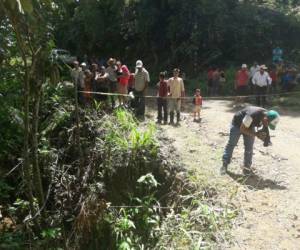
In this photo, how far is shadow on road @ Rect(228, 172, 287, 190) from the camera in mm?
9172

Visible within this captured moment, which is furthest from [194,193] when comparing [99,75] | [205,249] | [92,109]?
[99,75]

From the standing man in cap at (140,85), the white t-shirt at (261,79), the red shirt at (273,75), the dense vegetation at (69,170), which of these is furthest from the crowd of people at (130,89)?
the red shirt at (273,75)

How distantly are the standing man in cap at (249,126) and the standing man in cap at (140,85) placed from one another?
3832 millimetres

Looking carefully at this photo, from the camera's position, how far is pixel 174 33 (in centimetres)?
2402

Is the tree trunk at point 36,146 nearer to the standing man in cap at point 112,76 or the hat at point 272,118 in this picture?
the hat at point 272,118

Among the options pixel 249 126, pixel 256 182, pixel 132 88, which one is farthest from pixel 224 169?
pixel 132 88

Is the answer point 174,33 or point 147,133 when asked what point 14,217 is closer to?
point 147,133

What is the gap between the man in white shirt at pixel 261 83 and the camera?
53.9 feet

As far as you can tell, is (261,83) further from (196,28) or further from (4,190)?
(4,190)

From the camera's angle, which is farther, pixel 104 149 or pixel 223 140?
pixel 223 140

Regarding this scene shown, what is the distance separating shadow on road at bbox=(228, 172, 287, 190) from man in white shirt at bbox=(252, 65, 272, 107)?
24.1ft

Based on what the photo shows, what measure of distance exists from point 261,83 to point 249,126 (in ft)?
24.9

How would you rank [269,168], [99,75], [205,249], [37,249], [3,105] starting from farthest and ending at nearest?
[99,75] → [3,105] → [269,168] → [37,249] → [205,249]

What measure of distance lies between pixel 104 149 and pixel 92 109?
2.37m
